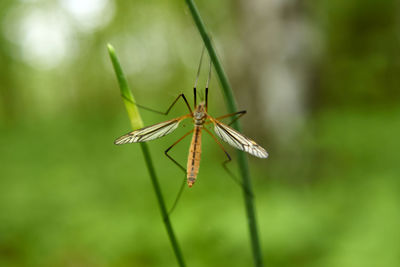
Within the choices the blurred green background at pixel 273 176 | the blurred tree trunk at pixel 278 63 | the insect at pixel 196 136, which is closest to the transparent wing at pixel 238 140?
the insect at pixel 196 136

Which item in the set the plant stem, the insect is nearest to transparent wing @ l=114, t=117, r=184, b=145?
the insect

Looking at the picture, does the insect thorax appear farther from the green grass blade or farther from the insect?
the green grass blade

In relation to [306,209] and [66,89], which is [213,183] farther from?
[66,89]

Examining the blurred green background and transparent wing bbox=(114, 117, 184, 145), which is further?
the blurred green background

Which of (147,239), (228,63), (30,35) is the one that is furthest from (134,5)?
(147,239)

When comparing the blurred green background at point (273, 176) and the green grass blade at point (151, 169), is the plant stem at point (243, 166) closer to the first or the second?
the green grass blade at point (151, 169)

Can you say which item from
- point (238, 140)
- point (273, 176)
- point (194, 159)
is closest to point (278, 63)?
point (273, 176)
